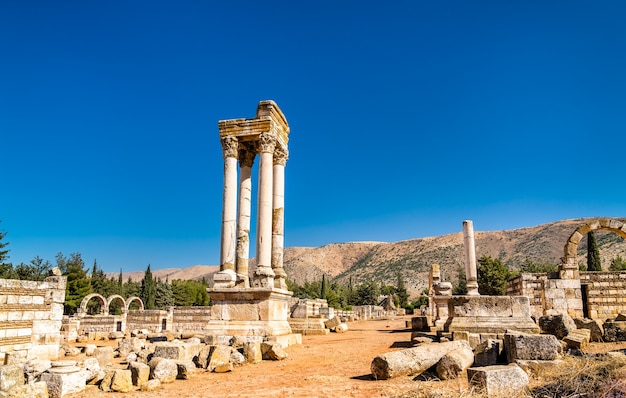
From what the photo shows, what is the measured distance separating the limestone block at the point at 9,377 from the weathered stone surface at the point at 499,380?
546 cm

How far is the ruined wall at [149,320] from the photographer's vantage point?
26.0 metres

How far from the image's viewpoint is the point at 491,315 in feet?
37.9

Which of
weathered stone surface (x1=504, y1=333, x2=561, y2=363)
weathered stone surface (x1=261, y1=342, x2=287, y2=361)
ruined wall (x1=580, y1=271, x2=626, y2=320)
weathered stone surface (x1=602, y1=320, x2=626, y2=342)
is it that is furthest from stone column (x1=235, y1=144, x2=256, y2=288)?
ruined wall (x1=580, y1=271, x2=626, y2=320)

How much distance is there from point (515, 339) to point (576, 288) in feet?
49.5

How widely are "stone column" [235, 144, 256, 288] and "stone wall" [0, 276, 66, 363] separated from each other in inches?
Result: 198

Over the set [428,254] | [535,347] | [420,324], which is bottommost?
[420,324]

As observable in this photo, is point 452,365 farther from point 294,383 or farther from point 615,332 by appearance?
point 615,332

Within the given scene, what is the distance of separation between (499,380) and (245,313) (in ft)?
26.8

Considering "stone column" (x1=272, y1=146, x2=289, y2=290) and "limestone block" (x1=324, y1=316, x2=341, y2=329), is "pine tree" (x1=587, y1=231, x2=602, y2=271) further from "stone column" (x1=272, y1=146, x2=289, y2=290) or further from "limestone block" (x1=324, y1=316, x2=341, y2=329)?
"stone column" (x1=272, y1=146, x2=289, y2=290)

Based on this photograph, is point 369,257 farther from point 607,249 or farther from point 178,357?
point 178,357

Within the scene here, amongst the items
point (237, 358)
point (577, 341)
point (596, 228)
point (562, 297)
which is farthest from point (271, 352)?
point (596, 228)

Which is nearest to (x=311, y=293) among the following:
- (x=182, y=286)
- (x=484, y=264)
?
(x=182, y=286)

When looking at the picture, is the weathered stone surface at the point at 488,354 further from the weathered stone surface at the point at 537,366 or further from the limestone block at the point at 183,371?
the limestone block at the point at 183,371

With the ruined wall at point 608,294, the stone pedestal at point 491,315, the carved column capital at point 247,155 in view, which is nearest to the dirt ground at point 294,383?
the stone pedestal at point 491,315
